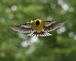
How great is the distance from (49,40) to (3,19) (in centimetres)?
151

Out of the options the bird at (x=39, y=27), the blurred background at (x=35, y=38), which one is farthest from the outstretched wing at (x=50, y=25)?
the blurred background at (x=35, y=38)

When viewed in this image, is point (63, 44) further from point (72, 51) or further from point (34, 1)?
point (34, 1)

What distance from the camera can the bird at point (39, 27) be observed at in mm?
1442

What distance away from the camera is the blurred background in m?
10.2

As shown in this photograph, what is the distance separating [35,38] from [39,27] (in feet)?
30.1

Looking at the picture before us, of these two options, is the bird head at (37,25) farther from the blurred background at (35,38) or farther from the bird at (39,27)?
the blurred background at (35,38)

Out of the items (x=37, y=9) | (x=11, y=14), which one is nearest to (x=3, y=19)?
(x=11, y=14)

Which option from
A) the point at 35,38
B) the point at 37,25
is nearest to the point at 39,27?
the point at 37,25

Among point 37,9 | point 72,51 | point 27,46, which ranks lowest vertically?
point 72,51

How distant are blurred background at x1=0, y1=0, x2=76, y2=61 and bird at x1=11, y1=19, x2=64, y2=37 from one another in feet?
27.3

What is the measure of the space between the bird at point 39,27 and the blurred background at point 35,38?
8.33m

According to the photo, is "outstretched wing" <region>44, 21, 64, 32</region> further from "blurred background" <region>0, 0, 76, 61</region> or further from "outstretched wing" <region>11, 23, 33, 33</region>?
"blurred background" <region>0, 0, 76, 61</region>

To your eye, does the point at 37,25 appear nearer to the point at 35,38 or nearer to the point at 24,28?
the point at 24,28

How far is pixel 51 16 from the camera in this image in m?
11.1
